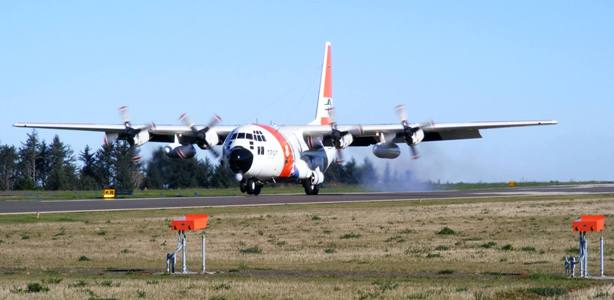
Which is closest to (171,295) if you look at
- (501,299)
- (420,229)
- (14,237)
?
(501,299)

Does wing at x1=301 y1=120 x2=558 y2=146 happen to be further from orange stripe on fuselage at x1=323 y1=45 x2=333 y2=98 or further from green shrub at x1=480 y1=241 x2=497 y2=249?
green shrub at x1=480 y1=241 x2=497 y2=249

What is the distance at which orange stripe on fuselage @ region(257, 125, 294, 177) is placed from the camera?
60.0 metres

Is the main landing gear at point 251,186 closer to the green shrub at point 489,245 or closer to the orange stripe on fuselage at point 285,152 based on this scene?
the orange stripe on fuselage at point 285,152

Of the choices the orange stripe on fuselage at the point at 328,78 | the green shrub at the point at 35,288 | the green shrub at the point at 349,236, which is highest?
the orange stripe on fuselage at the point at 328,78

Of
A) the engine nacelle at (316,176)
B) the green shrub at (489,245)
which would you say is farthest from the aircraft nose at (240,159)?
the green shrub at (489,245)

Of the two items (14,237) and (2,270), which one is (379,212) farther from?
(2,270)

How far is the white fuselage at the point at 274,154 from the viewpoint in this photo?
56.8 m

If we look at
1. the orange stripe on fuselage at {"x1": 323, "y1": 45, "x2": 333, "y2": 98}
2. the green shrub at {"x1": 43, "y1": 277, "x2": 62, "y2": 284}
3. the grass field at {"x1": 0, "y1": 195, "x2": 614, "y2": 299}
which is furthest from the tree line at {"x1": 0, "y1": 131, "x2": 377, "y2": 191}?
the green shrub at {"x1": 43, "y1": 277, "x2": 62, "y2": 284}

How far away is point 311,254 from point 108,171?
7436 centimetres

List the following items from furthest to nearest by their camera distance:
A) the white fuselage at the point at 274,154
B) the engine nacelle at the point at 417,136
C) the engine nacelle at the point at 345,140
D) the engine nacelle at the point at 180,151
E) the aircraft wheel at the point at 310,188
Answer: the aircraft wheel at the point at 310,188, the engine nacelle at the point at 345,140, the engine nacelle at the point at 417,136, the engine nacelle at the point at 180,151, the white fuselage at the point at 274,154

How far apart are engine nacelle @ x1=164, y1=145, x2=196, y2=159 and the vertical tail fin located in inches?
457

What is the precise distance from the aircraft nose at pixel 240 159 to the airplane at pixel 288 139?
0.61ft

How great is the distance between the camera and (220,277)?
21.2 meters

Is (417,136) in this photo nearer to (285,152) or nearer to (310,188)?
(310,188)
